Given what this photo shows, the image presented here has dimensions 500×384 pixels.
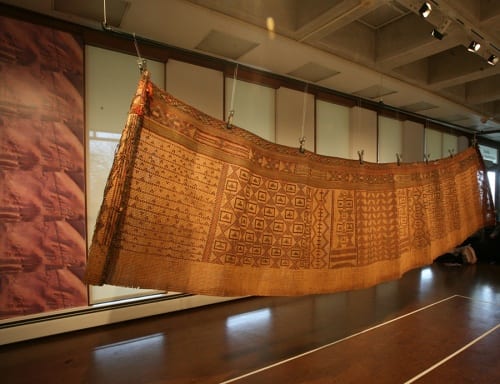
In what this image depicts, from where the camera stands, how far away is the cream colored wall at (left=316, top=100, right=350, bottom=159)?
13.4 ft

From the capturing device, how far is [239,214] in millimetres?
1690

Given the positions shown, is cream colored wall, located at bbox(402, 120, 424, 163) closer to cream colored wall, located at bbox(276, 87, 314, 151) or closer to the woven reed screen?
cream colored wall, located at bbox(276, 87, 314, 151)

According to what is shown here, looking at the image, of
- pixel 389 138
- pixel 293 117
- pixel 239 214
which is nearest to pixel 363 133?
pixel 389 138

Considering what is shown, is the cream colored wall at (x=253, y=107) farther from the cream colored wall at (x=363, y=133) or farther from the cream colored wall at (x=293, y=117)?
the cream colored wall at (x=363, y=133)

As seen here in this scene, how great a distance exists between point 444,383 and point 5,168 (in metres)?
3.23

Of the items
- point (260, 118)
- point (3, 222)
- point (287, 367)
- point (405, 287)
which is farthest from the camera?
point (405, 287)

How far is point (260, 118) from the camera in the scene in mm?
3574

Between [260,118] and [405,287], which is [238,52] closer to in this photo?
[260,118]

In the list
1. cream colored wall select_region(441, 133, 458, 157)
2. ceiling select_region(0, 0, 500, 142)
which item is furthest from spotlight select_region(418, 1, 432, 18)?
cream colored wall select_region(441, 133, 458, 157)

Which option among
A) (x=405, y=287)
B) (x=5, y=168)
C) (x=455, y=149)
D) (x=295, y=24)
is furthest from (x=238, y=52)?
(x=455, y=149)

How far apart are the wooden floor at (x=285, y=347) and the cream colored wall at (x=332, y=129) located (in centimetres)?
200

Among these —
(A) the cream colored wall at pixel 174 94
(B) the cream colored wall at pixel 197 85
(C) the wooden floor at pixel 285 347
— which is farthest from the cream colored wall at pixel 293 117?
(C) the wooden floor at pixel 285 347

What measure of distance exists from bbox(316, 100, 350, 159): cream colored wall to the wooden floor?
200cm

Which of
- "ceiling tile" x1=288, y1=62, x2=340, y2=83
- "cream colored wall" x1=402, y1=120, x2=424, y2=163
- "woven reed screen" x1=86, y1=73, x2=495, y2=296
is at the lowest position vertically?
"woven reed screen" x1=86, y1=73, x2=495, y2=296
